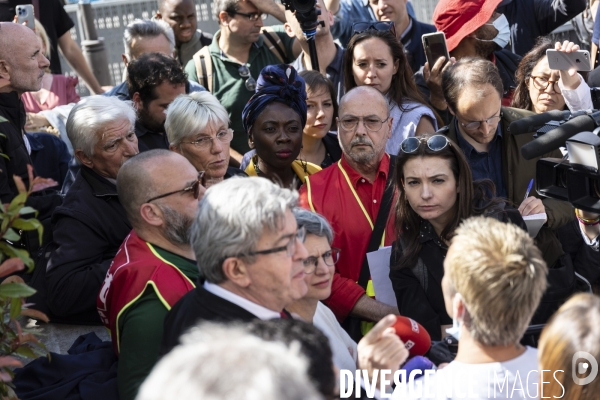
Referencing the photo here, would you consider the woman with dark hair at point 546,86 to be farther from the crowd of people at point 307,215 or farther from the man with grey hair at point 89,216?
the man with grey hair at point 89,216

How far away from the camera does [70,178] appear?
16.4 feet

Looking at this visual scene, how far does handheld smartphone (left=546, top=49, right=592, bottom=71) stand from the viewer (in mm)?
4883

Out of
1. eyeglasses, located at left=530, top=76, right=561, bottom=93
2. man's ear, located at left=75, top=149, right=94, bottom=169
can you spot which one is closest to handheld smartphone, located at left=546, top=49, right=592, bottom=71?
eyeglasses, located at left=530, top=76, right=561, bottom=93

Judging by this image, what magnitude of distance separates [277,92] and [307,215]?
1373 mm

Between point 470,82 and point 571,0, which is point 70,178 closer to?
point 470,82

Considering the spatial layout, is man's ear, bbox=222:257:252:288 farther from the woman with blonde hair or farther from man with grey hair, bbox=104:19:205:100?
man with grey hair, bbox=104:19:205:100

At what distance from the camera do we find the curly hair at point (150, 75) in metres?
5.25

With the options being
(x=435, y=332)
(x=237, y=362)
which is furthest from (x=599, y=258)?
(x=237, y=362)

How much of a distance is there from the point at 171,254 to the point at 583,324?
6.01 ft

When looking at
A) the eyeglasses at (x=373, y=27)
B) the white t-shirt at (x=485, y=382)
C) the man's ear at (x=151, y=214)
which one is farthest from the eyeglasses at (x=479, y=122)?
the white t-shirt at (x=485, y=382)

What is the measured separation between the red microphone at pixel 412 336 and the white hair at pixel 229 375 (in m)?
1.51

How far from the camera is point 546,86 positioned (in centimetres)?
525

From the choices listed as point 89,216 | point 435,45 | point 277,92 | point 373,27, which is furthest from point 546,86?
point 89,216

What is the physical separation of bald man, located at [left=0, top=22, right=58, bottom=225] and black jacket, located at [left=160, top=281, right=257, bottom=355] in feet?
5.73
